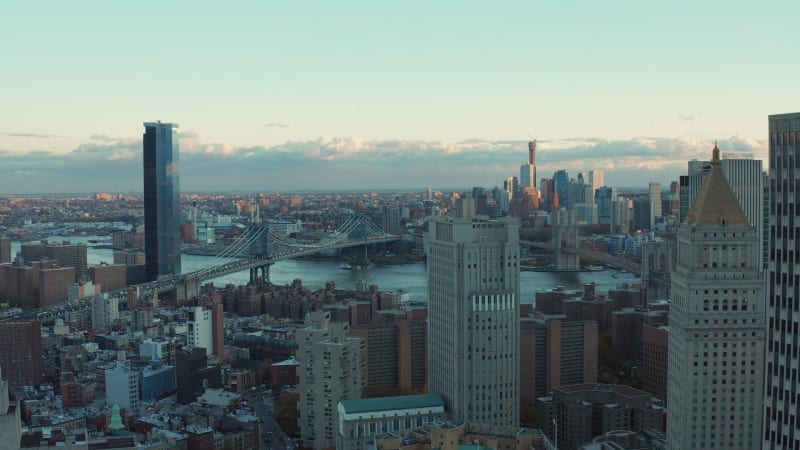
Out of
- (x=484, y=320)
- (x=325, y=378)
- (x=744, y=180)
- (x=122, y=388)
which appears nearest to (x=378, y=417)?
(x=325, y=378)

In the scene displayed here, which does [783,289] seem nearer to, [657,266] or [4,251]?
[657,266]

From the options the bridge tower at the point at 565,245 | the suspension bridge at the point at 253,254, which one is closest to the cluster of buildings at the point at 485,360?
the suspension bridge at the point at 253,254

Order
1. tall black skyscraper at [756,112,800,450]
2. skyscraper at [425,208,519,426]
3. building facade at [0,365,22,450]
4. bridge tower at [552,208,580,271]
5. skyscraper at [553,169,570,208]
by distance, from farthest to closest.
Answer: skyscraper at [553,169,570,208], bridge tower at [552,208,580,271], skyscraper at [425,208,519,426], building facade at [0,365,22,450], tall black skyscraper at [756,112,800,450]

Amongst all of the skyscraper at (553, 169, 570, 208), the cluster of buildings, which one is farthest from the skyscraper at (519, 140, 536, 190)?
the cluster of buildings

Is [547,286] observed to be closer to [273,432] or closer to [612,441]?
[273,432]

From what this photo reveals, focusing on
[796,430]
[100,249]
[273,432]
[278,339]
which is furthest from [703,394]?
[100,249]

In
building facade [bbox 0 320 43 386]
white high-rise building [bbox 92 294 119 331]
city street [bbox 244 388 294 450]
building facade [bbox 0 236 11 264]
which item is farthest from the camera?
Result: building facade [bbox 0 236 11 264]

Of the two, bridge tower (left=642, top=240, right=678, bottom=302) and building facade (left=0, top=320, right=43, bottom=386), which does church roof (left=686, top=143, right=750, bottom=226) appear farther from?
bridge tower (left=642, top=240, right=678, bottom=302)
